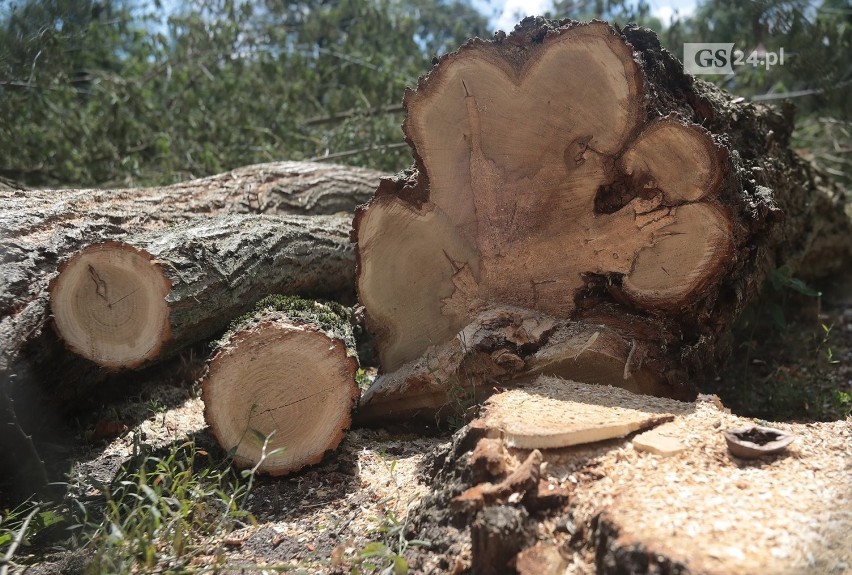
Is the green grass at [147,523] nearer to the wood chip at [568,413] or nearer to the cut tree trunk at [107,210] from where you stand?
the cut tree trunk at [107,210]

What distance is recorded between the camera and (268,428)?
270 cm

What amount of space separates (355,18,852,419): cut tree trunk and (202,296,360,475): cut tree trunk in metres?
0.42

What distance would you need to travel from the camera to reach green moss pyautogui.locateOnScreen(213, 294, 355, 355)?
2.76 meters

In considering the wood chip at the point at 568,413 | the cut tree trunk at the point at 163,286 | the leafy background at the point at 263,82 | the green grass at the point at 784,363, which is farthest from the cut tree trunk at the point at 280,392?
the leafy background at the point at 263,82

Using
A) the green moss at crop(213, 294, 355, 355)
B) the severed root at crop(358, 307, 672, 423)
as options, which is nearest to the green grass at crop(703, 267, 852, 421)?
the severed root at crop(358, 307, 672, 423)

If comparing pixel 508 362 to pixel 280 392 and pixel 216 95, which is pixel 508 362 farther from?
pixel 216 95

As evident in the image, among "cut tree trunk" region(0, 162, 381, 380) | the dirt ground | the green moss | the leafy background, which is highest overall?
the leafy background

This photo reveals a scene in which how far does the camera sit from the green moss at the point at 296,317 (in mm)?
2764

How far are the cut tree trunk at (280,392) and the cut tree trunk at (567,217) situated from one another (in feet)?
1.39

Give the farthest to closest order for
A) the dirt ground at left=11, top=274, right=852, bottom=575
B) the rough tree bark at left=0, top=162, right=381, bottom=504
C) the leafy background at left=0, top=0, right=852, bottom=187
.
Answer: the leafy background at left=0, top=0, right=852, bottom=187
the rough tree bark at left=0, top=162, right=381, bottom=504
the dirt ground at left=11, top=274, right=852, bottom=575

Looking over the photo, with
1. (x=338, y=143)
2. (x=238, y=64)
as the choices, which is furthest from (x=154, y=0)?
(x=338, y=143)

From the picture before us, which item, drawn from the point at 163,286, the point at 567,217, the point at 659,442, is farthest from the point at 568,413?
the point at 163,286

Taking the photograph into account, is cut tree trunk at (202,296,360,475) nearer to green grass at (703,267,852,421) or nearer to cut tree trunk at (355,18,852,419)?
cut tree trunk at (355,18,852,419)

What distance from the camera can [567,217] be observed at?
2945 millimetres
